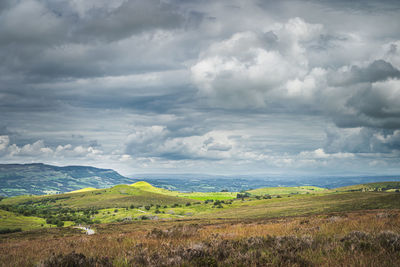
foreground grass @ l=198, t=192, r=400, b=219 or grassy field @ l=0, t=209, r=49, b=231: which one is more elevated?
foreground grass @ l=198, t=192, r=400, b=219

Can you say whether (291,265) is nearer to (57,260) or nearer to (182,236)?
(57,260)

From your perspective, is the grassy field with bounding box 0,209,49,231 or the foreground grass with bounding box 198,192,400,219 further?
the grassy field with bounding box 0,209,49,231

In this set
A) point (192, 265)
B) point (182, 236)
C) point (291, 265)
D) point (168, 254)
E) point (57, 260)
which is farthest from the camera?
point (182, 236)

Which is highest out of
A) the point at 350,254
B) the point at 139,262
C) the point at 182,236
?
the point at 350,254

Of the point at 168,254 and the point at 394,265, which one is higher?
the point at 394,265

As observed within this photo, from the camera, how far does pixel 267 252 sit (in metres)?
9.11

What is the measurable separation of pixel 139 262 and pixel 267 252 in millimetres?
4236

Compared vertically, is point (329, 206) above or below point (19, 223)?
above

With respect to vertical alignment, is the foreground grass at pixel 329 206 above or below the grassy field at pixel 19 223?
above

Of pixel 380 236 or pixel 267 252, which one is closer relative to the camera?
pixel 267 252

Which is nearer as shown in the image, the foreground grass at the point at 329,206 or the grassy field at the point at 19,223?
the foreground grass at the point at 329,206

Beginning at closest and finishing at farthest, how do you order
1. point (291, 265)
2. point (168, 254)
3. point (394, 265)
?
point (394, 265) → point (291, 265) → point (168, 254)

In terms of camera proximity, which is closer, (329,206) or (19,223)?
(329,206)

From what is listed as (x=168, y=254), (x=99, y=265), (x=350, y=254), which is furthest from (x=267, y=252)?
(x=99, y=265)
